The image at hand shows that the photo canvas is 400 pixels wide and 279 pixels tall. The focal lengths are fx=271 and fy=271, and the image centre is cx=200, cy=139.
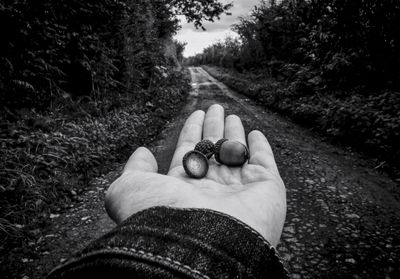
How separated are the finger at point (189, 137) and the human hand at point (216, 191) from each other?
0.02m

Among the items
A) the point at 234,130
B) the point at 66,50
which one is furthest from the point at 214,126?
the point at 66,50

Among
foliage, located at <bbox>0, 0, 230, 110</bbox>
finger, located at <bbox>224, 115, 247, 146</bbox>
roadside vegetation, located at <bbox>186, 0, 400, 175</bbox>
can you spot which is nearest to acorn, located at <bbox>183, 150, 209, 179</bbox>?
finger, located at <bbox>224, 115, 247, 146</bbox>

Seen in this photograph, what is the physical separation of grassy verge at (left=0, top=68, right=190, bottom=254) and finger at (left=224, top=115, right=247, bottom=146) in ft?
7.84

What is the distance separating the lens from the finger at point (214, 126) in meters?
2.99

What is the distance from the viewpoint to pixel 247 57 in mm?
22469

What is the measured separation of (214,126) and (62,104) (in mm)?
4838

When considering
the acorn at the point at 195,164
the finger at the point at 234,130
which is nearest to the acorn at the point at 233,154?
the acorn at the point at 195,164

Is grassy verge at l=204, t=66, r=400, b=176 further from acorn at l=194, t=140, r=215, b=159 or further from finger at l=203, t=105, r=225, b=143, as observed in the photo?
acorn at l=194, t=140, r=215, b=159

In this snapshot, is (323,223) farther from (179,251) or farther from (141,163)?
(179,251)

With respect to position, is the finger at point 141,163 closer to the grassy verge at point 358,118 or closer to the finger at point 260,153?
the finger at point 260,153

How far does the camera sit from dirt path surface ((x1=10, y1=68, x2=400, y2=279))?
96.3 inches

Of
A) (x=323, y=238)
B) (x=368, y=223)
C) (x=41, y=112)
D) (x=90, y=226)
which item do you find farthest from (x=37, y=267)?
(x=41, y=112)

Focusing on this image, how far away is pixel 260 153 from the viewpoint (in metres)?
2.47

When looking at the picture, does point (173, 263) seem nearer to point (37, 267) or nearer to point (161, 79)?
point (37, 267)
